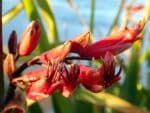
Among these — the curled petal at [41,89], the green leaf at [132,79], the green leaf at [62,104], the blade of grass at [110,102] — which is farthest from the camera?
the green leaf at [132,79]

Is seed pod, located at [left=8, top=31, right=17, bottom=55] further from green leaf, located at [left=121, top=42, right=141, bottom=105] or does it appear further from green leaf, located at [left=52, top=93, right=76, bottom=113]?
green leaf, located at [left=121, top=42, right=141, bottom=105]

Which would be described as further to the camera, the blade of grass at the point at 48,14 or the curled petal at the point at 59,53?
the blade of grass at the point at 48,14

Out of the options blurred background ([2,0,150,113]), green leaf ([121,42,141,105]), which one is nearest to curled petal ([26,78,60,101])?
blurred background ([2,0,150,113])

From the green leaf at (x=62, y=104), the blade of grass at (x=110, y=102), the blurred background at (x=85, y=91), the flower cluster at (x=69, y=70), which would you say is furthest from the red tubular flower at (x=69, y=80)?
the green leaf at (x=62, y=104)

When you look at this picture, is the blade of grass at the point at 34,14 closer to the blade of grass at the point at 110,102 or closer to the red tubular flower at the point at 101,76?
the blade of grass at the point at 110,102

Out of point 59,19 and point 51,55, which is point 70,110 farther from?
point 59,19

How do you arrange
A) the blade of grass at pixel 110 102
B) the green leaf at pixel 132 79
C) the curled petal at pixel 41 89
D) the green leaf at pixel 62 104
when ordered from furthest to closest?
the green leaf at pixel 132 79 → the green leaf at pixel 62 104 → the blade of grass at pixel 110 102 → the curled petal at pixel 41 89

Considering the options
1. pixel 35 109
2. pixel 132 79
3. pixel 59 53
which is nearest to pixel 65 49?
pixel 59 53

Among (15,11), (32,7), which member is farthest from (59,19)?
(32,7)

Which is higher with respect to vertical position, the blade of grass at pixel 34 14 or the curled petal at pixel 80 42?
the curled petal at pixel 80 42
